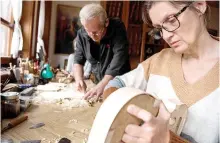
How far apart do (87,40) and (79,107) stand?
854mm

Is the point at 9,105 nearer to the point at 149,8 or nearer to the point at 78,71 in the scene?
the point at 149,8

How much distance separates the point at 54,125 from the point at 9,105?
26 centimetres

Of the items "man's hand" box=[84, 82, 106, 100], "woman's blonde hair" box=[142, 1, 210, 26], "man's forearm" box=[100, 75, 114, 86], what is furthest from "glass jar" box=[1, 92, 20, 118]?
"woman's blonde hair" box=[142, 1, 210, 26]

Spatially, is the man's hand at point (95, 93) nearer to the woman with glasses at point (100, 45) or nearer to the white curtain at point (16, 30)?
the woman with glasses at point (100, 45)

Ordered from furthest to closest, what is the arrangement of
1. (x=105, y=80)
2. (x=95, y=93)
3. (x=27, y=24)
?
1. (x=27, y=24)
2. (x=105, y=80)
3. (x=95, y=93)

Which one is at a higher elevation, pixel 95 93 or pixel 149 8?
pixel 149 8

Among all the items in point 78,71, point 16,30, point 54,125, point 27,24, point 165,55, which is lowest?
point 54,125

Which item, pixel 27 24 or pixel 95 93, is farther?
pixel 27 24

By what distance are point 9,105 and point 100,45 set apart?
3.75 feet

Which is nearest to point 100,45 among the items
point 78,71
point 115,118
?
point 78,71

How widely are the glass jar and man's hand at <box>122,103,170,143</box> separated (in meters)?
0.74

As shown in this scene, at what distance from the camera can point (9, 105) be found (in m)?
1.08

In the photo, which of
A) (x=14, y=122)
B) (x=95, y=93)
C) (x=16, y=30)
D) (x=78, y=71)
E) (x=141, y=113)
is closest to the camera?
(x=141, y=113)

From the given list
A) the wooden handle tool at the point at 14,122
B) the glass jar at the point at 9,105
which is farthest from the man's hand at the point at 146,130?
the glass jar at the point at 9,105
